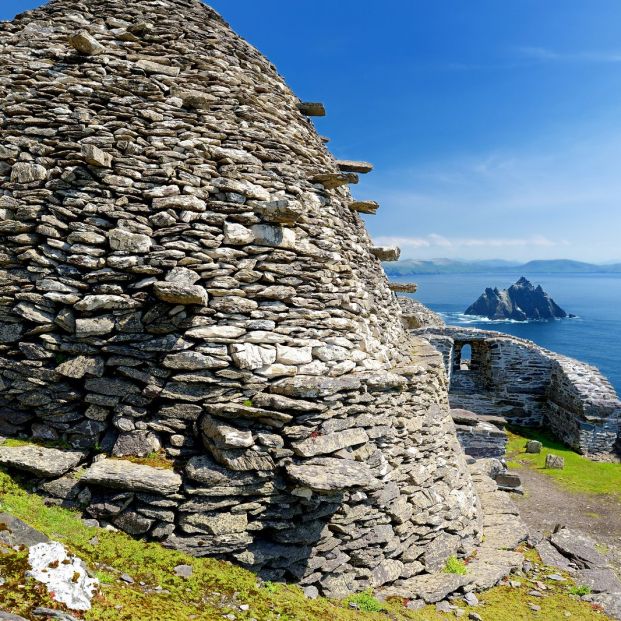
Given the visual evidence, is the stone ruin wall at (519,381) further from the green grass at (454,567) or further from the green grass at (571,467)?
the green grass at (454,567)

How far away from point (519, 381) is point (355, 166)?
22264 mm

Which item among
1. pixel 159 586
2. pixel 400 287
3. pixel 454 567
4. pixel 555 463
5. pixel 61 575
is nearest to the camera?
pixel 61 575

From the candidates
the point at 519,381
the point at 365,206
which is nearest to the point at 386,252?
the point at 365,206

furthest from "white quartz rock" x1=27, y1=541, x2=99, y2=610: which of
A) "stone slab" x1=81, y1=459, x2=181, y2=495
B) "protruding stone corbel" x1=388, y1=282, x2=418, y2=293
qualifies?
"protruding stone corbel" x1=388, y1=282, x2=418, y2=293

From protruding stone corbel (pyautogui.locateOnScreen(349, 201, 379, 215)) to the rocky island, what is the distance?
123179 millimetres

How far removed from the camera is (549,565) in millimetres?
11602

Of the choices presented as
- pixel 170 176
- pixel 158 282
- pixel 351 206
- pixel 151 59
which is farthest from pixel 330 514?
pixel 151 59

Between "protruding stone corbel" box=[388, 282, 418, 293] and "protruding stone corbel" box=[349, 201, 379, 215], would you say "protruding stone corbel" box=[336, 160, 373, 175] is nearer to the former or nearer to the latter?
"protruding stone corbel" box=[349, 201, 379, 215]

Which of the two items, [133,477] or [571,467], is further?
[571,467]

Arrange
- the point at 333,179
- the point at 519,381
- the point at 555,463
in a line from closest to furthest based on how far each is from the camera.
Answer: the point at 333,179
the point at 555,463
the point at 519,381

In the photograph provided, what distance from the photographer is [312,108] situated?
12.4m

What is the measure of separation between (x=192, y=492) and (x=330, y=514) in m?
2.60

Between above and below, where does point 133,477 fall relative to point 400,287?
below

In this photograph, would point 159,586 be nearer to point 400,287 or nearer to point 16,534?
point 16,534
